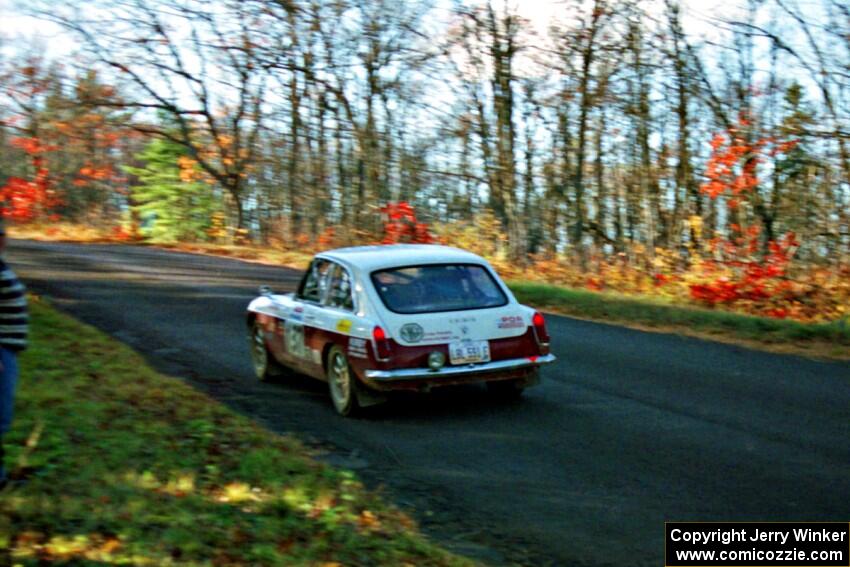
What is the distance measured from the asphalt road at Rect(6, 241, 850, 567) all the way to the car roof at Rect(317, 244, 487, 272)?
1.45m

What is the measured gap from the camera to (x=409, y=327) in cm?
949

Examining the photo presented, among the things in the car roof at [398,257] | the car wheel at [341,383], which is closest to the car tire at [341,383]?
the car wheel at [341,383]

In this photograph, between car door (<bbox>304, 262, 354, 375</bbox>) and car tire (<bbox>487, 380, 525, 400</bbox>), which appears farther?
car tire (<bbox>487, 380, 525, 400</bbox>)

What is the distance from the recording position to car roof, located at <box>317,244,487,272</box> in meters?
10.2

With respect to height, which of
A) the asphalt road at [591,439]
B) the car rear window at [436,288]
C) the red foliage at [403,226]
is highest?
the red foliage at [403,226]

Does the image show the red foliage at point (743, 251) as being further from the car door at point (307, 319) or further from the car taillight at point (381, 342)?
the car taillight at point (381, 342)

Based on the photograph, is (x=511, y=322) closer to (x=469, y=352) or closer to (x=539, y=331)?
(x=539, y=331)

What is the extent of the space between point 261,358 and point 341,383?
2226 millimetres

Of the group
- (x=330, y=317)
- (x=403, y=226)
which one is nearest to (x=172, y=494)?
(x=330, y=317)

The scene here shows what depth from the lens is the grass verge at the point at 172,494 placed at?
5.65m

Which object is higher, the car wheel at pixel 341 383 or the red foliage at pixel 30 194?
the red foliage at pixel 30 194

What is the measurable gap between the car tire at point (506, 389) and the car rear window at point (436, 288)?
90 cm

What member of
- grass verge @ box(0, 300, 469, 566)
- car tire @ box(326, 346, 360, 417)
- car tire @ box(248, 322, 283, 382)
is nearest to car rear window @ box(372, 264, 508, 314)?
car tire @ box(326, 346, 360, 417)

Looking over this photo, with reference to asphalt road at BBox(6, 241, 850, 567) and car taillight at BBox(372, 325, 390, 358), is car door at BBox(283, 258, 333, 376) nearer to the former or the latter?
asphalt road at BBox(6, 241, 850, 567)
